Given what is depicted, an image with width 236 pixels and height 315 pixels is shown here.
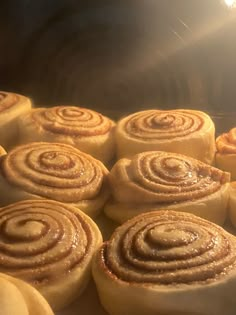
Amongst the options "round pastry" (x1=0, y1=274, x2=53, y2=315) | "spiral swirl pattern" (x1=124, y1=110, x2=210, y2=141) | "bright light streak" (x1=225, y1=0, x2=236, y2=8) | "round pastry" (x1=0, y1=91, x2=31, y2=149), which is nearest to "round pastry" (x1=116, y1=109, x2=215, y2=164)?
"spiral swirl pattern" (x1=124, y1=110, x2=210, y2=141)

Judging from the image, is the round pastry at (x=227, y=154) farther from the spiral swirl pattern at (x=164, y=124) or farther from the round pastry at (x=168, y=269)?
the round pastry at (x=168, y=269)

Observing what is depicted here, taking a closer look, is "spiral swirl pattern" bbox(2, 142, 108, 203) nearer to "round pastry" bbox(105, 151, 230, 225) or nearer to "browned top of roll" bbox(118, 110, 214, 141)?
"round pastry" bbox(105, 151, 230, 225)

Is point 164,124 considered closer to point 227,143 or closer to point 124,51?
point 227,143

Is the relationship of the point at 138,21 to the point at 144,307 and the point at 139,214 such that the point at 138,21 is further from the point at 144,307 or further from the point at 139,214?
the point at 144,307

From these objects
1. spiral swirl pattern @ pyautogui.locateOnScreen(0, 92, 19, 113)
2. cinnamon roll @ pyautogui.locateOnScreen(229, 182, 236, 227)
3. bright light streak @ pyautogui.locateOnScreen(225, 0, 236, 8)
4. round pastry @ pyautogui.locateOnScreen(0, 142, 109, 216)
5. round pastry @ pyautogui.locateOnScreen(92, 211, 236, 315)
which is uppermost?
bright light streak @ pyautogui.locateOnScreen(225, 0, 236, 8)

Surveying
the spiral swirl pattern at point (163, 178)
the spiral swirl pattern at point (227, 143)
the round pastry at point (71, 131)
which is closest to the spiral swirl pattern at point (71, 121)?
the round pastry at point (71, 131)

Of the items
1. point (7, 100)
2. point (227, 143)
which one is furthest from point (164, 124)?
point (7, 100)

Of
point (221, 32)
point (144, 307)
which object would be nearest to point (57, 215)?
point (144, 307)
